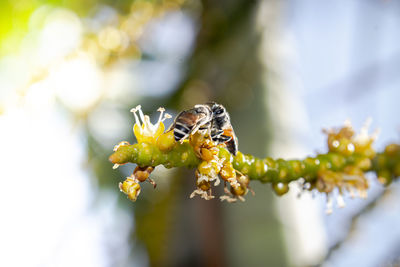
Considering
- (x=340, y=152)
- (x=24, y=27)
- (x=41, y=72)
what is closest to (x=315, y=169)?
(x=340, y=152)

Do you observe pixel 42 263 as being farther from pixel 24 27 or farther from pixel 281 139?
pixel 281 139

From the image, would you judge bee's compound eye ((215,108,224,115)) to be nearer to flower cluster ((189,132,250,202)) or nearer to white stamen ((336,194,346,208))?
flower cluster ((189,132,250,202))

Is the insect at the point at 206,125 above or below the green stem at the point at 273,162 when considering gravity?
above

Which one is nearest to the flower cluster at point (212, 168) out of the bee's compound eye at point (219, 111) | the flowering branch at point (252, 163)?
the flowering branch at point (252, 163)

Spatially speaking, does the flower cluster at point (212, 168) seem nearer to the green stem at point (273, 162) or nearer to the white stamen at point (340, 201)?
the green stem at point (273, 162)

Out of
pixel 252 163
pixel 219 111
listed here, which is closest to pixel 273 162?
pixel 252 163

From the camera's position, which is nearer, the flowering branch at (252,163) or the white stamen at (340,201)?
the flowering branch at (252,163)
